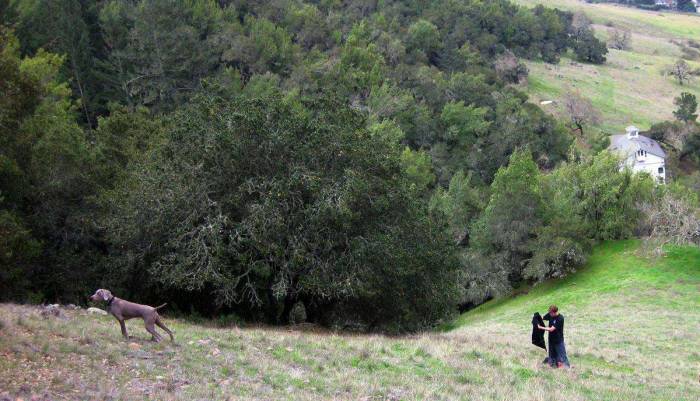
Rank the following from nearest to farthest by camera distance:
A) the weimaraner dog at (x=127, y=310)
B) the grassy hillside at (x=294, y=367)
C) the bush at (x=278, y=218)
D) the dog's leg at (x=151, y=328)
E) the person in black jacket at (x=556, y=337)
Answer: the grassy hillside at (x=294, y=367) < the weimaraner dog at (x=127, y=310) < the dog's leg at (x=151, y=328) < the person in black jacket at (x=556, y=337) < the bush at (x=278, y=218)

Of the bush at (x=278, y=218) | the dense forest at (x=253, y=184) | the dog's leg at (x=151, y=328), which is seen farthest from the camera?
the dense forest at (x=253, y=184)

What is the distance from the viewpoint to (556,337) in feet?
53.2

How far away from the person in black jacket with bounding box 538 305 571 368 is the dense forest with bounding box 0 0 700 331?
657cm

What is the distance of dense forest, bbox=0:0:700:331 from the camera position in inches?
867

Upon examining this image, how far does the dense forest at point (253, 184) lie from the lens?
2203 cm

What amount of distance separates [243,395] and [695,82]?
5340 inches

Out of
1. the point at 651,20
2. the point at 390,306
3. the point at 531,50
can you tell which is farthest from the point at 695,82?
the point at 390,306

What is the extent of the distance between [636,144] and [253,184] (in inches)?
3023

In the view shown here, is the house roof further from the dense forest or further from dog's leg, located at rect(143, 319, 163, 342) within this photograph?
dog's leg, located at rect(143, 319, 163, 342)

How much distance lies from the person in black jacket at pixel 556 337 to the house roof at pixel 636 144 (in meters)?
76.0

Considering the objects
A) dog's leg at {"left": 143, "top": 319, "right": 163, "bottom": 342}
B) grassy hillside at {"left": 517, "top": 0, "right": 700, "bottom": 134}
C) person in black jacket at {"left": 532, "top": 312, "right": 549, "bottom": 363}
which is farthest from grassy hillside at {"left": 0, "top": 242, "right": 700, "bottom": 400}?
grassy hillside at {"left": 517, "top": 0, "right": 700, "bottom": 134}

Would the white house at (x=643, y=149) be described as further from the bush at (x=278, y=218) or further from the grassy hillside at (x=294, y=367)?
the bush at (x=278, y=218)

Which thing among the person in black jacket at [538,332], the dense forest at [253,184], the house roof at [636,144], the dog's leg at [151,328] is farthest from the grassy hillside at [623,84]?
the dog's leg at [151,328]

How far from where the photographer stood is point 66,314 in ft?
53.1
